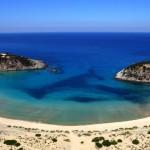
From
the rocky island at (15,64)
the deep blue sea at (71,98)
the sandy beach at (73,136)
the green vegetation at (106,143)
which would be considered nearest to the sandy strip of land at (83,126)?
the sandy beach at (73,136)

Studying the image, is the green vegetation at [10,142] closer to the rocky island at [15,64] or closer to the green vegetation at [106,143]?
the green vegetation at [106,143]

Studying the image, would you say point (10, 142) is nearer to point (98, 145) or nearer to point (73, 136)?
point (73, 136)

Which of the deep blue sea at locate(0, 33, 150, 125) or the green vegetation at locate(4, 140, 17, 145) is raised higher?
the green vegetation at locate(4, 140, 17, 145)

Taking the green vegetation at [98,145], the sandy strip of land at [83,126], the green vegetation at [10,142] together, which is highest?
the green vegetation at [98,145]

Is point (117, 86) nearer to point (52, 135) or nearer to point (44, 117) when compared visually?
point (44, 117)

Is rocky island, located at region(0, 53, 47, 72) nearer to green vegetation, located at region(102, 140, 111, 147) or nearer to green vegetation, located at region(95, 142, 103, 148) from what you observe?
green vegetation, located at region(102, 140, 111, 147)

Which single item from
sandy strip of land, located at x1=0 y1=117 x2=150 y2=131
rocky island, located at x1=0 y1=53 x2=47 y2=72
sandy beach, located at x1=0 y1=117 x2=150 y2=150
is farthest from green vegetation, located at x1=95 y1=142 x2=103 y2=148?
rocky island, located at x1=0 y1=53 x2=47 y2=72
